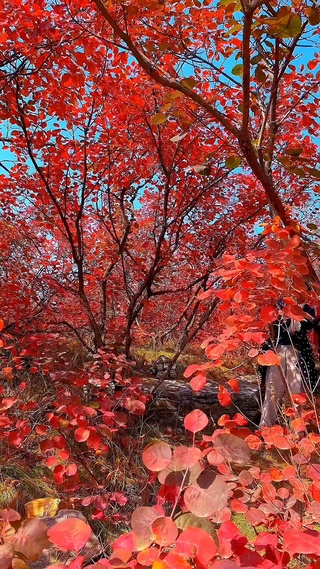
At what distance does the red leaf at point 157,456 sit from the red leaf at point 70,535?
0.65 feet

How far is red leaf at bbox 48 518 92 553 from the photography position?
85 centimetres

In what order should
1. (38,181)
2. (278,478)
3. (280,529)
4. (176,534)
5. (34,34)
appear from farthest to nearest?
(38,181) → (34,34) → (278,478) → (280,529) → (176,534)

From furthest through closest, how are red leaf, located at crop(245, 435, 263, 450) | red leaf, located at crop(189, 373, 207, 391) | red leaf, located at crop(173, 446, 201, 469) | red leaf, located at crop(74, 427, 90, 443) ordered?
red leaf, located at crop(74, 427, 90, 443) < red leaf, located at crop(245, 435, 263, 450) < red leaf, located at crop(189, 373, 207, 391) < red leaf, located at crop(173, 446, 201, 469)

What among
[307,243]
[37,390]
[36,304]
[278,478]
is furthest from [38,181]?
[278,478]

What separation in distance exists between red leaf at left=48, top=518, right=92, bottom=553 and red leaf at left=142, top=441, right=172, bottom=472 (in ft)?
0.65

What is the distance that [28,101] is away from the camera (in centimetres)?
396

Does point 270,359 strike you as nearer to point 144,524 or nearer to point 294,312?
point 294,312

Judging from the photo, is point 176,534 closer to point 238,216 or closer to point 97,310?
point 238,216

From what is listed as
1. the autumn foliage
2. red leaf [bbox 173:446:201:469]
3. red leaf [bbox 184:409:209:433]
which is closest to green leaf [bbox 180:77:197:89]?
the autumn foliage

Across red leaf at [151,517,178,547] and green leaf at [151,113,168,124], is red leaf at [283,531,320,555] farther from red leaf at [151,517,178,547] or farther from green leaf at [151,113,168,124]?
green leaf at [151,113,168,124]

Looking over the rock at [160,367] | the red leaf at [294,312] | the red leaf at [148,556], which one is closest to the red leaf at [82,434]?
the red leaf at [294,312]

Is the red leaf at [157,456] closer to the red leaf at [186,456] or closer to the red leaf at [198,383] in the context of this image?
the red leaf at [186,456]

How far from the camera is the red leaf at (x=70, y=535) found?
85 cm

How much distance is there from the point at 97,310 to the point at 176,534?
636 cm
